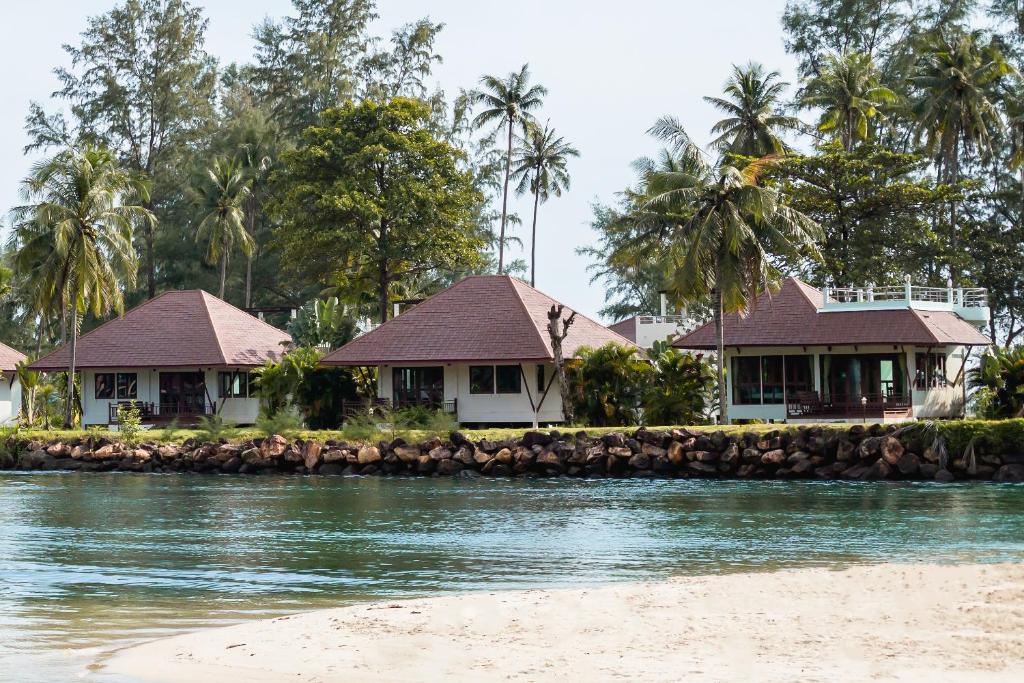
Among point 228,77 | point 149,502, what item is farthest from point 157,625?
point 228,77

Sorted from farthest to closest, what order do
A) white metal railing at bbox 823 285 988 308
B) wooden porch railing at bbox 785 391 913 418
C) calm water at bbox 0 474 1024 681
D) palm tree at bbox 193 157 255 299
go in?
palm tree at bbox 193 157 255 299
white metal railing at bbox 823 285 988 308
wooden porch railing at bbox 785 391 913 418
calm water at bbox 0 474 1024 681

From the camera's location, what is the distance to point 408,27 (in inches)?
2618

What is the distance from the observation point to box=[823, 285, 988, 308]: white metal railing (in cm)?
4478

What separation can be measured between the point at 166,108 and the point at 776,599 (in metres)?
58.4

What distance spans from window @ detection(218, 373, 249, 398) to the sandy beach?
36175mm

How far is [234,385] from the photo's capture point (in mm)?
51719

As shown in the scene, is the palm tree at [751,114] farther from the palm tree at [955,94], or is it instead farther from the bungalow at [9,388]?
the bungalow at [9,388]

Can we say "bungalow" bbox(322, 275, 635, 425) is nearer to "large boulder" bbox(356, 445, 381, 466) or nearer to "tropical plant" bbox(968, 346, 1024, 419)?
"large boulder" bbox(356, 445, 381, 466)

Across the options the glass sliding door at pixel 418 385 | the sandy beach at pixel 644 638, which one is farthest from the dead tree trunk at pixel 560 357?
the sandy beach at pixel 644 638

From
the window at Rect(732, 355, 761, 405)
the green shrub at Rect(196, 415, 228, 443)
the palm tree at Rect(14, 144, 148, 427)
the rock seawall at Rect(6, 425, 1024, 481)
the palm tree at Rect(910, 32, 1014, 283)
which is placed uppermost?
the palm tree at Rect(910, 32, 1014, 283)

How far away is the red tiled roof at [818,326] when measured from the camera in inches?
1688

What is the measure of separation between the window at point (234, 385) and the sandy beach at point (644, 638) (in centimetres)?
3617

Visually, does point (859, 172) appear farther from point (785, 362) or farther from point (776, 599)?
point (776, 599)

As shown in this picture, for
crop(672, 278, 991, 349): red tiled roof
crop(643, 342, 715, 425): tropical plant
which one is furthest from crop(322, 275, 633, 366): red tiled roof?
crop(672, 278, 991, 349): red tiled roof
